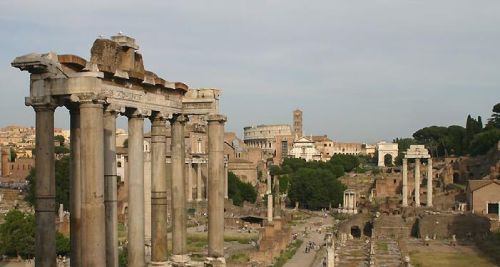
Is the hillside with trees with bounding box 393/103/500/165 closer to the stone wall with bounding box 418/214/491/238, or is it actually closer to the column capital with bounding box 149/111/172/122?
the stone wall with bounding box 418/214/491/238

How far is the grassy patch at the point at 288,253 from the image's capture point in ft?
127

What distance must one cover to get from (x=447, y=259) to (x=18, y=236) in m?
22.2

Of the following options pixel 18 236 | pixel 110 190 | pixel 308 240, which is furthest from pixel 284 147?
pixel 110 190

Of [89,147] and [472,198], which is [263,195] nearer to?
[472,198]

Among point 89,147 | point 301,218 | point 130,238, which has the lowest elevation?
point 301,218

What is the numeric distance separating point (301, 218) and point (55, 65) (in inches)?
2397

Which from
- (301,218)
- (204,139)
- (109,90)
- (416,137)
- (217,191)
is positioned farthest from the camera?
(416,137)

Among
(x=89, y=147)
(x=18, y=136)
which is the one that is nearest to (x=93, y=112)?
(x=89, y=147)

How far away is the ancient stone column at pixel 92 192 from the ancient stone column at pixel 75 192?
315 millimetres

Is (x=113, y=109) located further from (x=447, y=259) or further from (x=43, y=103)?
(x=447, y=259)

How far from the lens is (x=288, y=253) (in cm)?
4325

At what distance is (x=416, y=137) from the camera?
433 feet

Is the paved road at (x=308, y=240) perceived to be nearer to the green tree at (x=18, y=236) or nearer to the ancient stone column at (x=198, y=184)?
the ancient stone column at (x=198, y=184)

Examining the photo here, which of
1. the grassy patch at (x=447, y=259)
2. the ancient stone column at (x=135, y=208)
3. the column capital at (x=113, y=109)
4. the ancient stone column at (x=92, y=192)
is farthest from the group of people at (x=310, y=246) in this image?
the ancient stone column at (x=92, y=192)
